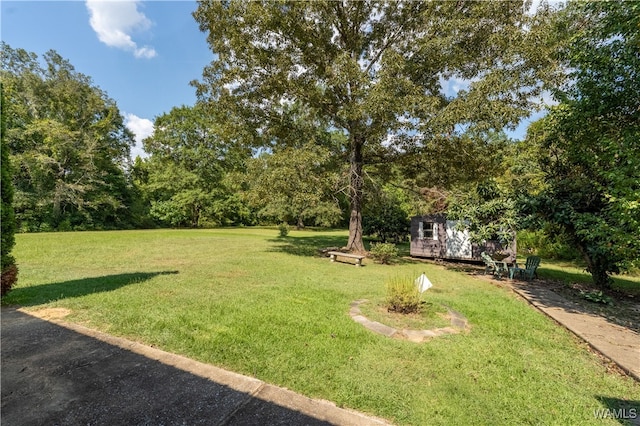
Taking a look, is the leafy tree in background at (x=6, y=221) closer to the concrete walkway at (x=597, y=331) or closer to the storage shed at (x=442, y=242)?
the concrete walkway at (x=597, y=331)

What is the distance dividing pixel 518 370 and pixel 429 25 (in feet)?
41.2

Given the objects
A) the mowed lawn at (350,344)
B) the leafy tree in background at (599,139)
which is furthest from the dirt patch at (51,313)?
the leafy tree in background at (599,139)

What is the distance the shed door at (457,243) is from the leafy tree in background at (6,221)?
15297mm

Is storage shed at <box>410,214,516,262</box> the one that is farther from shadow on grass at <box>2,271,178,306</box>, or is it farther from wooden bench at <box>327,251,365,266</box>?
shadow on grass at <box>2,271,178,306</box>

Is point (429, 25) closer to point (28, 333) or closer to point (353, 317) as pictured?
point (353, 317)

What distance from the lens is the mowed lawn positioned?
2.71m

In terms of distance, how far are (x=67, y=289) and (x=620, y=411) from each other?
897 centimetres

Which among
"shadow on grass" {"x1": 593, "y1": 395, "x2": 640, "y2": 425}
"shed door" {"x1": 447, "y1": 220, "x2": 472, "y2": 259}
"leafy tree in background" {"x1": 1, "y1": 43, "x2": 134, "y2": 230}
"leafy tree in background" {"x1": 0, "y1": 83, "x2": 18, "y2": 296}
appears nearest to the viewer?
"shadow on grass" {"x1": 593, "y1": 395, "x2": 640, "y2": 425}

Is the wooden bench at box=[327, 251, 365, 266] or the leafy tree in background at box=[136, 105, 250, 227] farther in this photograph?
the leafy tree in background at box=[136, 105, 250, 227]

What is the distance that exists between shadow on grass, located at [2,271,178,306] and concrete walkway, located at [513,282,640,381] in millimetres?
8860

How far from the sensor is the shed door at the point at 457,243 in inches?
543

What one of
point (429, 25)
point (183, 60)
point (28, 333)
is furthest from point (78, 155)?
point (429, 25)

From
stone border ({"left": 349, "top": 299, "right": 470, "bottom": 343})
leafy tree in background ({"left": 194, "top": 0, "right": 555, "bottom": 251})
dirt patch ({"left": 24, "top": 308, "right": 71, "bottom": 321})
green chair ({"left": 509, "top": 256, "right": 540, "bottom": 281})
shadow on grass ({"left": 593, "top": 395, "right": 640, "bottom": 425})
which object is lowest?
→ shadow on grass ({"left": 593, "top": 395, "right": 640, "bottom": 425})

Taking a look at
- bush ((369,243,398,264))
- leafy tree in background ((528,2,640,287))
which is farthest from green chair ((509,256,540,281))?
bush ((369,243,398,264))
